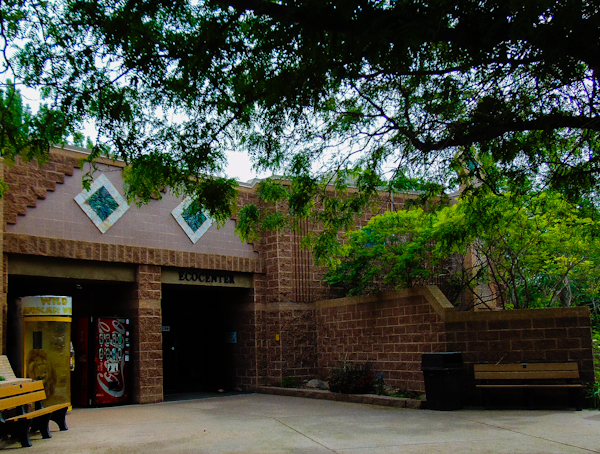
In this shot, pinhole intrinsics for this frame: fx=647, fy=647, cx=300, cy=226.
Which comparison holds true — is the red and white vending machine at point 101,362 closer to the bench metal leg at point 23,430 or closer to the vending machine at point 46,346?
the vending machine at point 46,346

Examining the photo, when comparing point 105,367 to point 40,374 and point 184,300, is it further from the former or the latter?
point 184,300

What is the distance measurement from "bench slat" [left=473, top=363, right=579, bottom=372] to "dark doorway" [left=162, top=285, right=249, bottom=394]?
8417 mm

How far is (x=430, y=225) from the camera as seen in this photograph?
1512cm

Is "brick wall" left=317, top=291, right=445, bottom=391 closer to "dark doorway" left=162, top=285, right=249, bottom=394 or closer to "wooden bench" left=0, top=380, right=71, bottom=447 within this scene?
"dark doorway" left=162, top=285, right=249, bottom=394

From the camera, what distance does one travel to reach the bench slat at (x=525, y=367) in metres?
11.5

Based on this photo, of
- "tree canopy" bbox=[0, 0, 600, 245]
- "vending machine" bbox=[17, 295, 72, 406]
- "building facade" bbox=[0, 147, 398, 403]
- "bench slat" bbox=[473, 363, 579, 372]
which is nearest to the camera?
"tree canopy" bbox=[0, 0, 600, 245]

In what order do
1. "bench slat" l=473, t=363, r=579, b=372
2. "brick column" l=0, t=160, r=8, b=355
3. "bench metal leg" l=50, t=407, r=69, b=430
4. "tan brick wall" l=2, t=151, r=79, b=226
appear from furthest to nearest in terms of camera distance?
"tan brick wall" l=2, t=151, r=79, b=226 < "brick column" l=0, t=160, r=8, b=355 < "bench slat" l=473, t=363, r=579, b=372 < "bench metal leg" l=50, t=407, r=69, b=430

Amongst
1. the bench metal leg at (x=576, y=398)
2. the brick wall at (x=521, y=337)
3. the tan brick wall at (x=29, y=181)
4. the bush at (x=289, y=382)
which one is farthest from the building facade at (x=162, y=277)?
the bench metal leg at (x=576, y=398)

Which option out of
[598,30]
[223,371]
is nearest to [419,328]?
[223,371]

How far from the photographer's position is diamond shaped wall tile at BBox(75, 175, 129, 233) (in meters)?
14.4

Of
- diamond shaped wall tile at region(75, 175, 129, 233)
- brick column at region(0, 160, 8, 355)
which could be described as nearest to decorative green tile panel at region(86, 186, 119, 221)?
diamond shaped wall tile at region(75, 175, 129, 233)

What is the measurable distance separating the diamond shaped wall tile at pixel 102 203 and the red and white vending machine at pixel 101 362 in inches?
89.7

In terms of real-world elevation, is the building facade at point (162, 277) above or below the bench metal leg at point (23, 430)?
above

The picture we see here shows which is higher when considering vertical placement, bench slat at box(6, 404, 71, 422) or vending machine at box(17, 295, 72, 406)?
vending machine at box(17, 295, 72, 406)
